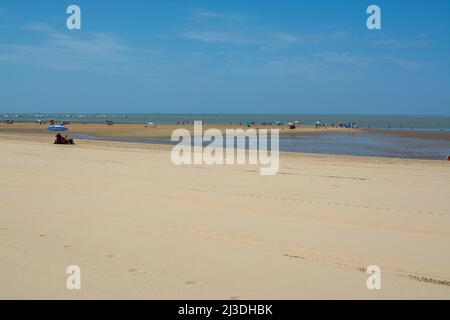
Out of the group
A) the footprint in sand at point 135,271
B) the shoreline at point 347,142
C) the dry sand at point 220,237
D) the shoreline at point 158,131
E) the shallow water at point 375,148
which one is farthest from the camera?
the shoreline at point 158,131

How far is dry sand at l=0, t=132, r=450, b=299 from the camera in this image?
4727mm

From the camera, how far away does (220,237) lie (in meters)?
6.54

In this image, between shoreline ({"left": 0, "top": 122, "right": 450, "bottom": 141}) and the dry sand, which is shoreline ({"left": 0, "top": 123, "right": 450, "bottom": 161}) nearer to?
shoreline ({"left": 0, "top": 122, "right": 450, "bottom": 141})

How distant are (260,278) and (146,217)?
3297 millimetres

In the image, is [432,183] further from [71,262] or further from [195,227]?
[71,262]

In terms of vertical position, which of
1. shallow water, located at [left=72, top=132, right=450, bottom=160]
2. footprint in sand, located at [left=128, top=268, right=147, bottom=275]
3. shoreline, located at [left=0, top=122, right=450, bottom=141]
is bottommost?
footprint in sand, located at [left=128, top=268, right=147, bottom=275]

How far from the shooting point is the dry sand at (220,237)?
4727 mm

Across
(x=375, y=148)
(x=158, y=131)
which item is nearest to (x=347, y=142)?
(x=375, y=148)

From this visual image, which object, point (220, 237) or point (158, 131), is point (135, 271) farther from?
point (158, 131)

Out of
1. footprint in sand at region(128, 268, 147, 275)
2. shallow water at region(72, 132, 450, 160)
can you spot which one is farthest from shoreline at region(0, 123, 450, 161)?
footprint in sand at region(128, 268, 147, 275)

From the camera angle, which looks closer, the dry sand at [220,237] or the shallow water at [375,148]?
the dry sand at [220,237]

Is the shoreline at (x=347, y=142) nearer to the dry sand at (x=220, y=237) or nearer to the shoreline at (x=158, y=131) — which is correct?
the shoreline at (x=158, y=131)

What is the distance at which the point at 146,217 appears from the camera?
771cm

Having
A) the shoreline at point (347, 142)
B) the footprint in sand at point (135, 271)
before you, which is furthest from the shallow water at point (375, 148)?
the footprint in sand at point (135, 271)
